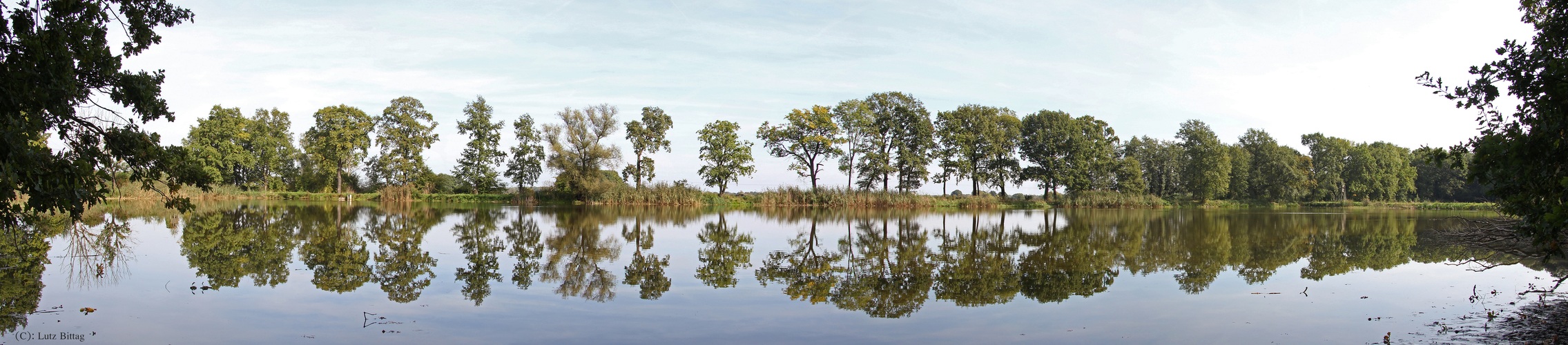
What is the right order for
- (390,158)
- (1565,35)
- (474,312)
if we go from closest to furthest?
(1565,35)
(474,312)
(390,158)

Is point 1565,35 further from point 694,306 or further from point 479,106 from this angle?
point 479,106

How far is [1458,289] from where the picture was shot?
984cm

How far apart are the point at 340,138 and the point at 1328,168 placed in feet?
255

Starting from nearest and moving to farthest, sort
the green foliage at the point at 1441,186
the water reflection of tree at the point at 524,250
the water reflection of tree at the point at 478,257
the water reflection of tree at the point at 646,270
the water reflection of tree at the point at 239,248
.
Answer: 1. the water reflection of tree at the point at 478,257
2. the water reflection of tree at the point at 646,270
3. the water reflection of tree at the point at 239,248
4. the water reflection of tree at the point at 524,250
5. the green foliage at the point at 1441,186

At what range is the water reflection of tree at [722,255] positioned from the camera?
1049 cm

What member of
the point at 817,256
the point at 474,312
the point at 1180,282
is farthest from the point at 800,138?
the point at 474,312

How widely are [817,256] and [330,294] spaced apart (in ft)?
25.1

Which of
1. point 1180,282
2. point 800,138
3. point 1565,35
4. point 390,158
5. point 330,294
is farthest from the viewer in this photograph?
point 390,158

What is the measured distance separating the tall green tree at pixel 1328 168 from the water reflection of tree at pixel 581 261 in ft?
220

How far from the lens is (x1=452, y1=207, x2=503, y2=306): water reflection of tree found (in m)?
9.15

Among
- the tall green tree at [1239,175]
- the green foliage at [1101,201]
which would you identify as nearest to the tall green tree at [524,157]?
the green foliage at [1101,201]

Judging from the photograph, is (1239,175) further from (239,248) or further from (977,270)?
(239,248)

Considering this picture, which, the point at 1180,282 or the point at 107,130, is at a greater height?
the point at 107,130

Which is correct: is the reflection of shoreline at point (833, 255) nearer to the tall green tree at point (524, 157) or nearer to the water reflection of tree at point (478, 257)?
the water reflection of tree at point (478, 257)
